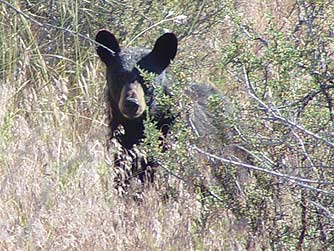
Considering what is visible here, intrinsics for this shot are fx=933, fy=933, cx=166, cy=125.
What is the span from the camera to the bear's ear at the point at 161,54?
6230 millimetres

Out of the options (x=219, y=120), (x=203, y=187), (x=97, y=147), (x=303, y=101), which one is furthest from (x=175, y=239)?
(x=97, y=147)

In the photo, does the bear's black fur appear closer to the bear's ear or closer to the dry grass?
the bear's ear

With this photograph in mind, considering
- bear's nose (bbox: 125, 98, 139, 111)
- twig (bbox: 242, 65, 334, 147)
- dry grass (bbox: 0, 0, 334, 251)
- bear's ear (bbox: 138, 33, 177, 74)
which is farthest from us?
bear's ear (bbox: 138, 33, 177, 74)

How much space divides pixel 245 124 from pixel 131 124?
1402mm

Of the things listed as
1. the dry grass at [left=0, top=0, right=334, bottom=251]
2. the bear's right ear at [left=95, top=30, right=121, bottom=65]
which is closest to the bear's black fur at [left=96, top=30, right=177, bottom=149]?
the bear's right ear at [left=95, top=30, right=121, bottom=65]

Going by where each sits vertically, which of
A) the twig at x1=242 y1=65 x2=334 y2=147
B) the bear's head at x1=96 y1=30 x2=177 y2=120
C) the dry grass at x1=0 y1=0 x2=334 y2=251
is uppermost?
the twig at x1=242 y1=65 x2=334 y2=147

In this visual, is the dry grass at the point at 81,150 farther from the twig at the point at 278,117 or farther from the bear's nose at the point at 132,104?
the twig at the point at 278,117

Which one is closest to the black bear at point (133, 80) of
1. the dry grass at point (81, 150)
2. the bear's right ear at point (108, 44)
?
the bear's right ear at point (108, 44)

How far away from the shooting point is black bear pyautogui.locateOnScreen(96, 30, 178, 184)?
19.7 ft

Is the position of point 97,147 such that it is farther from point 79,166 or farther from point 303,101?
point 303,101

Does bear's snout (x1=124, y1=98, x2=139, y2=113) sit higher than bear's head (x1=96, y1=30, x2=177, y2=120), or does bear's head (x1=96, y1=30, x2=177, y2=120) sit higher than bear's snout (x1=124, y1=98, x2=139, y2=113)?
bear's head (x1=96, y1=30, x2=177, y2=120)

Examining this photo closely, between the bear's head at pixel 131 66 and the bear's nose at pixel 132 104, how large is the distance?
2 centimetres

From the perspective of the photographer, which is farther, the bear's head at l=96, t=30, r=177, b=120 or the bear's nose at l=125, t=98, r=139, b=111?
the bear's head at l=96, t=30, r=177, b=120

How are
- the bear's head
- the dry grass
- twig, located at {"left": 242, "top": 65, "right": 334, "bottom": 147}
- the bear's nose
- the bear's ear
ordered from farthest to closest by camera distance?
1. the bear's ear
2. the bear's head
3. the bear's nose
4. the dry grass
5. twig, located at {"left": 242, "top": 65, "right": 334, "bottom": 147}
